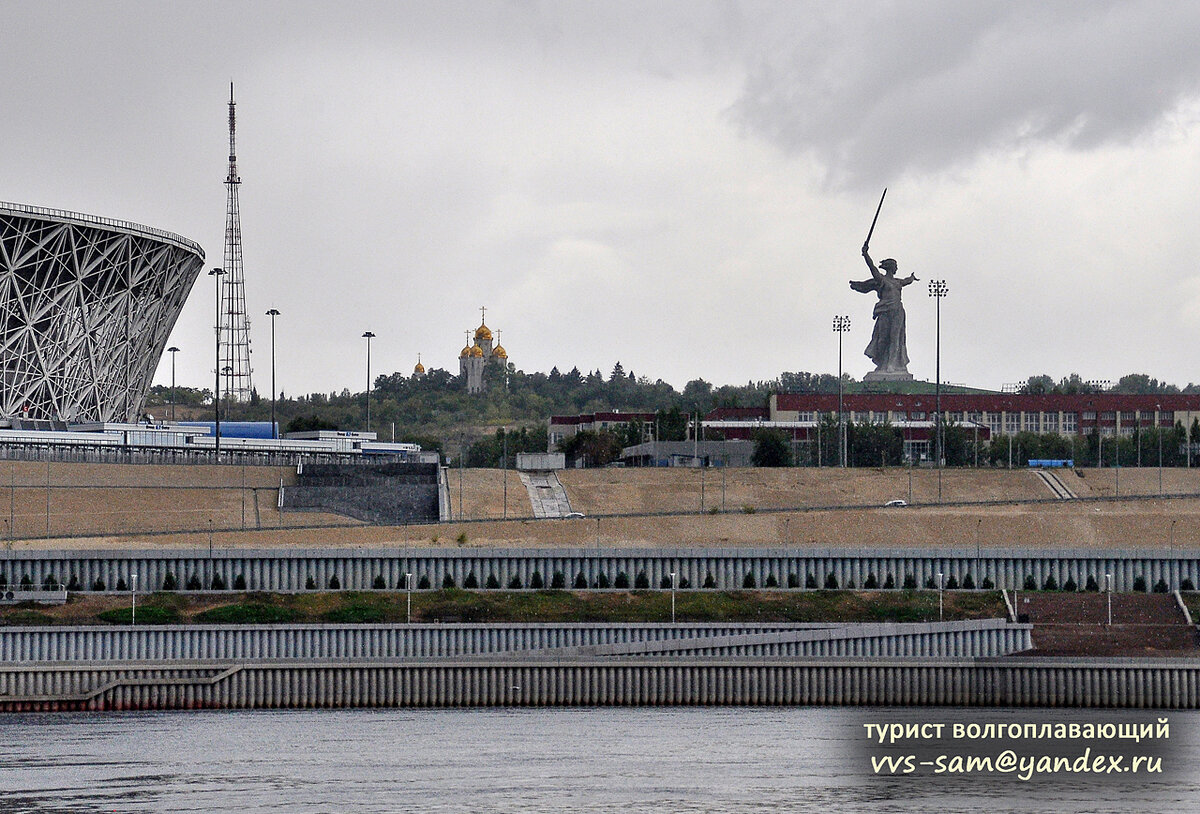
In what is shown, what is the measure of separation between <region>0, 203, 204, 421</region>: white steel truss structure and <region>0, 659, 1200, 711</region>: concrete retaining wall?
281 ft

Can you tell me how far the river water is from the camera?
190 feet

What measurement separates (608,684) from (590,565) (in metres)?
21.3

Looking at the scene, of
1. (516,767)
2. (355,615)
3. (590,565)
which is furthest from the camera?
(590,565)

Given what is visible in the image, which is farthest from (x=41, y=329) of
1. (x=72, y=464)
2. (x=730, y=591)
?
(x=730, y=591)

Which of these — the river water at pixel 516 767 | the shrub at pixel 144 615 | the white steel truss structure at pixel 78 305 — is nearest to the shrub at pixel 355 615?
the shrub at pixel 144 615

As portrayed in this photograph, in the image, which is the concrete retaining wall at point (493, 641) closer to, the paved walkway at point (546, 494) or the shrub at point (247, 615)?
the shrub at point (247, 615)

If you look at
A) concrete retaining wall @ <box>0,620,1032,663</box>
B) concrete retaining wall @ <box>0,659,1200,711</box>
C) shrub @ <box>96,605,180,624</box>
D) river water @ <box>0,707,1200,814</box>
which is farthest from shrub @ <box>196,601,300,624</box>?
river water @ <box>0,707,1200,814</box>

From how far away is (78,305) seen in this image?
174875 millimetres

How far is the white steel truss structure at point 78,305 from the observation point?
166750mm

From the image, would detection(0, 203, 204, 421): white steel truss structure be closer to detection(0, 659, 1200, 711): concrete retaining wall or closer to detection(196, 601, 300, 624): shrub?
detection(196, 601, 300, 624): shrub

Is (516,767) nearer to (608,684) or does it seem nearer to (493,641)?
(608,684)

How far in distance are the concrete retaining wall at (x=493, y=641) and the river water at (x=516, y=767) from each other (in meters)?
9.28

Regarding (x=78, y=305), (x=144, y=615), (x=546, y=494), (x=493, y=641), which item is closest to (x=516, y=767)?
(x=493, y=641)

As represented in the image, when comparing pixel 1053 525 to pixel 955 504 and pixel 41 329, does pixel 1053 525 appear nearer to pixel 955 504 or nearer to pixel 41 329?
pixel 955 504
